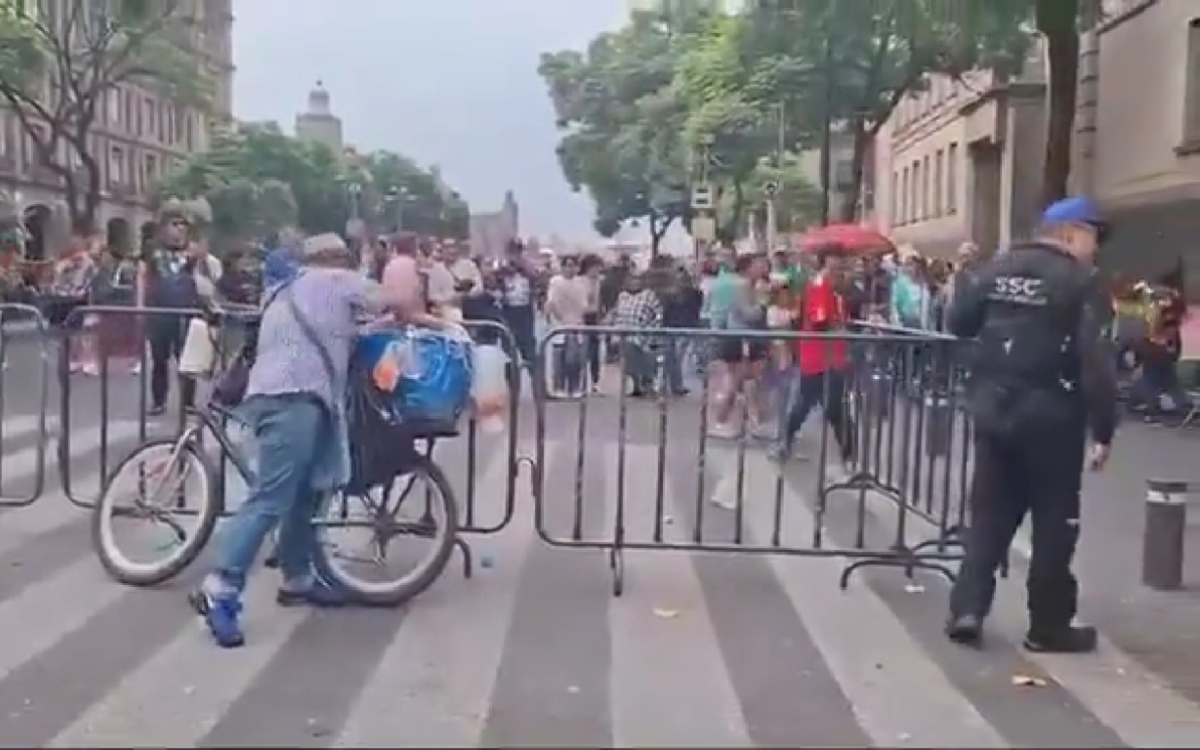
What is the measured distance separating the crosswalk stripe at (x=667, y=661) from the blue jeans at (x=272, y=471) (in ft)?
5.02

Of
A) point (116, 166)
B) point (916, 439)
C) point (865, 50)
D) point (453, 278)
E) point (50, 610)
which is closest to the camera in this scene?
point (50, 610)

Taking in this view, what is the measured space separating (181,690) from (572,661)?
1.56 metres

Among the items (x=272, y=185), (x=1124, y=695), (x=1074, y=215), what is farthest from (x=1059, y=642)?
(x=272, y=185)

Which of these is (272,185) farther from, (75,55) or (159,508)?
(159,508)

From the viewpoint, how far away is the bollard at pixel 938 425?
9367mm

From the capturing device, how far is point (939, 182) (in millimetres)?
45625

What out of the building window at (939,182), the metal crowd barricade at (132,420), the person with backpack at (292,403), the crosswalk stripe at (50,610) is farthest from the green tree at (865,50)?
the crosswalk stripe at (50,610)

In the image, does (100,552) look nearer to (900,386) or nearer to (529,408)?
(529,408)

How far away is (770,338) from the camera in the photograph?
9.24 metres

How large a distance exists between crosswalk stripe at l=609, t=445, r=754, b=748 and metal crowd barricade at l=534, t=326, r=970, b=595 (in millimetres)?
156

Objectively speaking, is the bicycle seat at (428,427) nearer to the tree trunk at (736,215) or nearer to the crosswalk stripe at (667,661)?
the crosswalk stripe at (667,661)

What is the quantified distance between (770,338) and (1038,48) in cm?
2617

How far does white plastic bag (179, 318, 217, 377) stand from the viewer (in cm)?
909

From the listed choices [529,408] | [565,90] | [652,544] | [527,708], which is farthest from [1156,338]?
[565,90]
